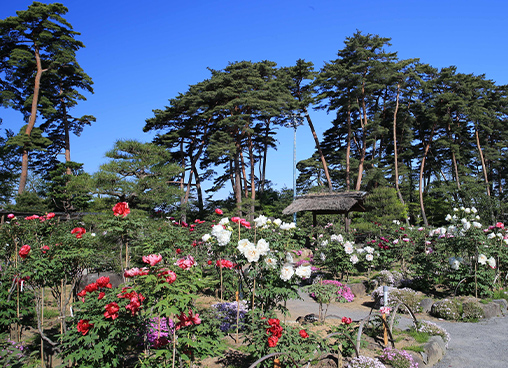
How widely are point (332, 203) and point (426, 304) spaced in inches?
320

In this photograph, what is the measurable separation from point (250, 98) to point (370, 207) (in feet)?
28.5

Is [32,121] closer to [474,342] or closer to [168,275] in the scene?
[168,275]

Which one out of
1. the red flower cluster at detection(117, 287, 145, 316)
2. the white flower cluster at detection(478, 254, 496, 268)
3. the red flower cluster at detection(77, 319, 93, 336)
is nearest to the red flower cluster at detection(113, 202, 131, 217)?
the red flower cluster at detection(117, 287, 145, 316)

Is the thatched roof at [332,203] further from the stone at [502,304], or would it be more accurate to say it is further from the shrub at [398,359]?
the shrub at [398,359]

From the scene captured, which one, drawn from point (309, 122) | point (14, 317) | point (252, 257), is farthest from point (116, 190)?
point (309, 122)

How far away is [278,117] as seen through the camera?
22312mm

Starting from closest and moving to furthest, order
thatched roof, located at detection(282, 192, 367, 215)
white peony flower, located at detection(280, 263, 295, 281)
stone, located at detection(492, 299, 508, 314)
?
white peony flower, located at detection(280, 263, 295, 281)
stone, located at detection(492, 299, 508, 314)
thatched roof, located at detection(282, 192, 367, 215)

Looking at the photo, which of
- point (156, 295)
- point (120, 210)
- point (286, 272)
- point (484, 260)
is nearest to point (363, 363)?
point (286, 272)

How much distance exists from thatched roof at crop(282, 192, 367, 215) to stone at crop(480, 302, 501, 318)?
796 cm

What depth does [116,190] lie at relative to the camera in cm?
1047

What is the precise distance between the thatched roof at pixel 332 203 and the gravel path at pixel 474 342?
7675mm

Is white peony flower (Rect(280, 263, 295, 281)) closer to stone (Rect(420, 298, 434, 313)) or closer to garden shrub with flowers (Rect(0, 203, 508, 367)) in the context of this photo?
garden shrub with flowers (Rect(0, 203, 508, 367))

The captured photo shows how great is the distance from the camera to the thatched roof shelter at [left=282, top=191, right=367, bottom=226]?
14.3 meters

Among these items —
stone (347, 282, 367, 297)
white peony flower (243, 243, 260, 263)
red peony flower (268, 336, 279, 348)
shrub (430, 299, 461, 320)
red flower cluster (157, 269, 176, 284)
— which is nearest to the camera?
red flower cluster (157, 269, 176, 284)
